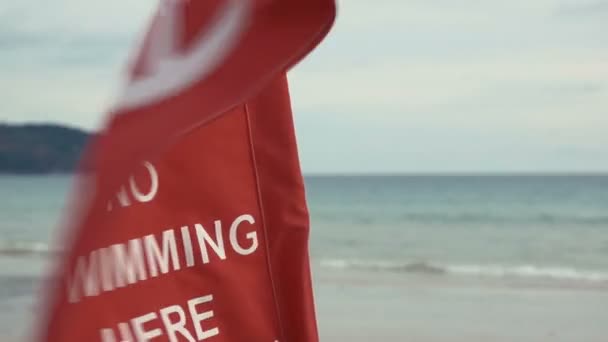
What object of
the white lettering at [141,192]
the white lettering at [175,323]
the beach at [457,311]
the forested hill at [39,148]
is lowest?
the beach at [457,311]

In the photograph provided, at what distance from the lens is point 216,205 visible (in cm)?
64

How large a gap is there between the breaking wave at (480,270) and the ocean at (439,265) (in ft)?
0.05

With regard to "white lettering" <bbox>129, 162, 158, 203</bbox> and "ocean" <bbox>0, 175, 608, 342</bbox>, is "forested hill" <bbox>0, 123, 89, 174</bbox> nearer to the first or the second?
"ocean" <bbox>0, 175, 608, 342</bbox>

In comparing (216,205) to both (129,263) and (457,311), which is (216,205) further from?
(457,311)

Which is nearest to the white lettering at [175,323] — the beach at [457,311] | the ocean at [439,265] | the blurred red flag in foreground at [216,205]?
the blurred red flag in foreground at [216,205]

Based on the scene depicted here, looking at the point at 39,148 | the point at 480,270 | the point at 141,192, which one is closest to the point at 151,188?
Answer: the point at 141,192

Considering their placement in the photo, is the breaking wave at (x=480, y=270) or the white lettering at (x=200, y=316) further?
the breaking wave at (x=480, y=270)

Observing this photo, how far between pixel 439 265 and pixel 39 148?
9.71 meters

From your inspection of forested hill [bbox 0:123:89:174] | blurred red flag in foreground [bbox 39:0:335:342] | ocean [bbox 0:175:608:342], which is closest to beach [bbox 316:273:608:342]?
ocean [bbox 0:175:608:342]

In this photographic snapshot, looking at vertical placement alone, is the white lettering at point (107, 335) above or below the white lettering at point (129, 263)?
below

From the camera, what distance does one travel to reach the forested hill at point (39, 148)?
→ 0.43 meters

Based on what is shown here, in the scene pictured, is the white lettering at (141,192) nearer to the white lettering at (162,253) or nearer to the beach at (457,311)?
the white lettering at (162,253)

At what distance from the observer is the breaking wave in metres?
9.09

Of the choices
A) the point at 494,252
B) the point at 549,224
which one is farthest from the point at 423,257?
the point at 549,224
